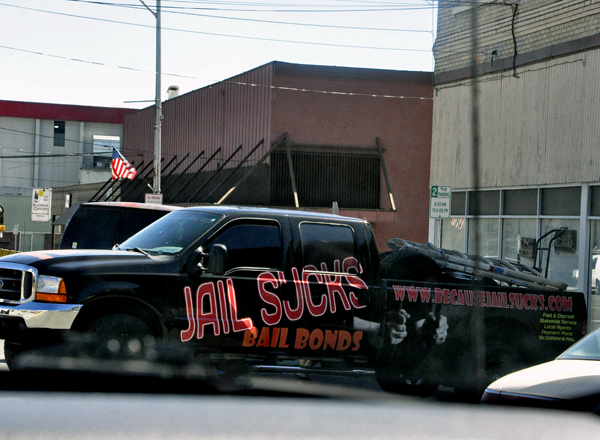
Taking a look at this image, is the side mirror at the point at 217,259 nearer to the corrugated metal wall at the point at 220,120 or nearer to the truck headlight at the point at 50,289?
the truck headlight at the point at 50,289

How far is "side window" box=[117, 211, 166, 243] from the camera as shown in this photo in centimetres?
1119

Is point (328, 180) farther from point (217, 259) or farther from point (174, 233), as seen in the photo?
point (217, 259)

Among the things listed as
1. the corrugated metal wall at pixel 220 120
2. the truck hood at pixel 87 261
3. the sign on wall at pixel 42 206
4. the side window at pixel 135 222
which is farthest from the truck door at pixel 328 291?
the sign on wall at pixel 42 206

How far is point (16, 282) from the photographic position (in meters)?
6.38

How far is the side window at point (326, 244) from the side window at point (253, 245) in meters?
0.29

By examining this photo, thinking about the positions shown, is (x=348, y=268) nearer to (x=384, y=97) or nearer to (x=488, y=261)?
(x=488, y=261)

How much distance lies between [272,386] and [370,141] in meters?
20.2

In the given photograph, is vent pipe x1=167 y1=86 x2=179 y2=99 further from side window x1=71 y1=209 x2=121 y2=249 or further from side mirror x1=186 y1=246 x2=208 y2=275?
side mirror x1=186 y1=246 x2=208 y2=275

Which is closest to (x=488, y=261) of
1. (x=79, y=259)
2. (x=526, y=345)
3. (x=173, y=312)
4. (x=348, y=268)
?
(x=526, y=345)

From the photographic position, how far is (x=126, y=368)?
630cm

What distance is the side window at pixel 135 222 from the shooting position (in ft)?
36.7

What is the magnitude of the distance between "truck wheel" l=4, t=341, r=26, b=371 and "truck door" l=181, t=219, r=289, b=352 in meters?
1.46

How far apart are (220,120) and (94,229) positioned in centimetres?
1936

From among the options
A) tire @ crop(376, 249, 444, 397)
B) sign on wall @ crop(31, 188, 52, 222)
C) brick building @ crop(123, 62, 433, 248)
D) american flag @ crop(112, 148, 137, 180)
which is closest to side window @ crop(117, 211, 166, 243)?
tire @ crop(376, 249, 444, 397)
